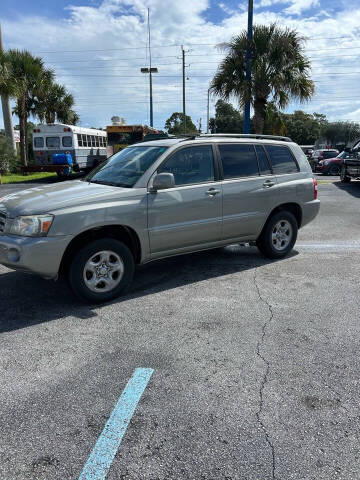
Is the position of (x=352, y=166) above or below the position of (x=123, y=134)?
below

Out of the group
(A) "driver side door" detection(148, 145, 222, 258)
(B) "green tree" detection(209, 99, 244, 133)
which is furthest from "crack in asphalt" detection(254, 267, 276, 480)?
(B) "green tree" detection(209, 99, 244, 133)

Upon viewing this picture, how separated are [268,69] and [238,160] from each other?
14.6 m

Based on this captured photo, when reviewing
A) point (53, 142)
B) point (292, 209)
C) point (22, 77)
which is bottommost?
point (292, 209)

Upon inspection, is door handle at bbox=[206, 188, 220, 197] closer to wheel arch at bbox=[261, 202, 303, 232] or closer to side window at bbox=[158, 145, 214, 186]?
side window at bbox=[158, 145, 214, 186]

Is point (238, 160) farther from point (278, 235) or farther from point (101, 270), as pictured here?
point (101, 270)

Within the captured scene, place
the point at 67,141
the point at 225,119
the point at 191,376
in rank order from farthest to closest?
the point at 225,119 → the point at 67,141 → the point at 191,376

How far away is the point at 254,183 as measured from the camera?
18.3 feet

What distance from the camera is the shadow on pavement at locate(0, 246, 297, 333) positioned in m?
4.11

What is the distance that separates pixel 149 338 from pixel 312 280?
2531 millimetres

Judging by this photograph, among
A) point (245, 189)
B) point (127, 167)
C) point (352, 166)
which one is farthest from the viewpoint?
point (352, 166)

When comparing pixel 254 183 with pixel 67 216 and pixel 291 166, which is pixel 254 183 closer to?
pixel 291 166

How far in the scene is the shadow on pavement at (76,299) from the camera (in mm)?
4109

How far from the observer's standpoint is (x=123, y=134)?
2139 cm

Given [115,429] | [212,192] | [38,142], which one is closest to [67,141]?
[38,142]
